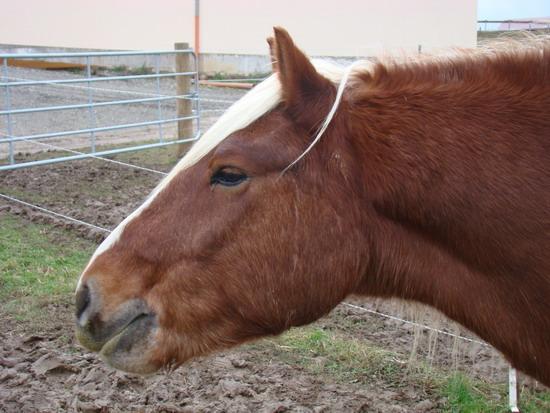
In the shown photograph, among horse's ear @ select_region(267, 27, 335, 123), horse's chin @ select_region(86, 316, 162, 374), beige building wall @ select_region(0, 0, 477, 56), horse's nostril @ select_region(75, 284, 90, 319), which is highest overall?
beige building wall @ select_region(0, 0, 477, 56)

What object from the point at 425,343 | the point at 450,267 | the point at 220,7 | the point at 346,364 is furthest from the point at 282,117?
the point at 220,7

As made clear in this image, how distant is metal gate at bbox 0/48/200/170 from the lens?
8.73m

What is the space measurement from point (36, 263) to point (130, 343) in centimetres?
402

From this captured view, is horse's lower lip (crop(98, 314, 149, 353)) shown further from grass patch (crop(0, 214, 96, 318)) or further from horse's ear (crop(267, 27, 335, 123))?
grass patch (crop(0, 214, 96, 318))

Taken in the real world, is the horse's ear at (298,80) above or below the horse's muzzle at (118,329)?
above

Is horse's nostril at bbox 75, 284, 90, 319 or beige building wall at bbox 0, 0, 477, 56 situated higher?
beige building wall at bbox 0, 0, 477, 56

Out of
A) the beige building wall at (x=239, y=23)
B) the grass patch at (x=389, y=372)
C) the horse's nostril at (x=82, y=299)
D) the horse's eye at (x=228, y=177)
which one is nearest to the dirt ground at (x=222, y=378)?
the grass patch at (x=389, y=372)

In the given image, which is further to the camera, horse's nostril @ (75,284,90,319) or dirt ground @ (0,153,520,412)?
dirt ground @ (0,153,520,412)

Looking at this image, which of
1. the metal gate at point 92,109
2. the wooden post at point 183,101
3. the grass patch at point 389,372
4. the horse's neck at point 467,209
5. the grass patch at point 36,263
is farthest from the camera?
the wooden post at point 183,101

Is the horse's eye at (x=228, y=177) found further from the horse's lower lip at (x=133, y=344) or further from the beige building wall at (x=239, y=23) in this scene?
the beige building wall at (x=239, y=23)

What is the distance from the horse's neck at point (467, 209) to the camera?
2.05 m

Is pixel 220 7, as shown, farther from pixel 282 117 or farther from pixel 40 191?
pixel 282 117

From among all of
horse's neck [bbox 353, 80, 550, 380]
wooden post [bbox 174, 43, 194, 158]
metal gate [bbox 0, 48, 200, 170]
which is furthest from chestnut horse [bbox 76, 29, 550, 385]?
wooden post [bbox 174, 43, 194, 158]

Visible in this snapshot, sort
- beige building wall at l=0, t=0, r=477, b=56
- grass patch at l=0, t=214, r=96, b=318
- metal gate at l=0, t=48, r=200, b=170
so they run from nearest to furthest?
1. grass patch at l=0, t=214, r=96, b=318
2. metal gate at l=0, t=48, r=200, b=170
3. beige building wall at l=0, t=0, r=477, b=56
